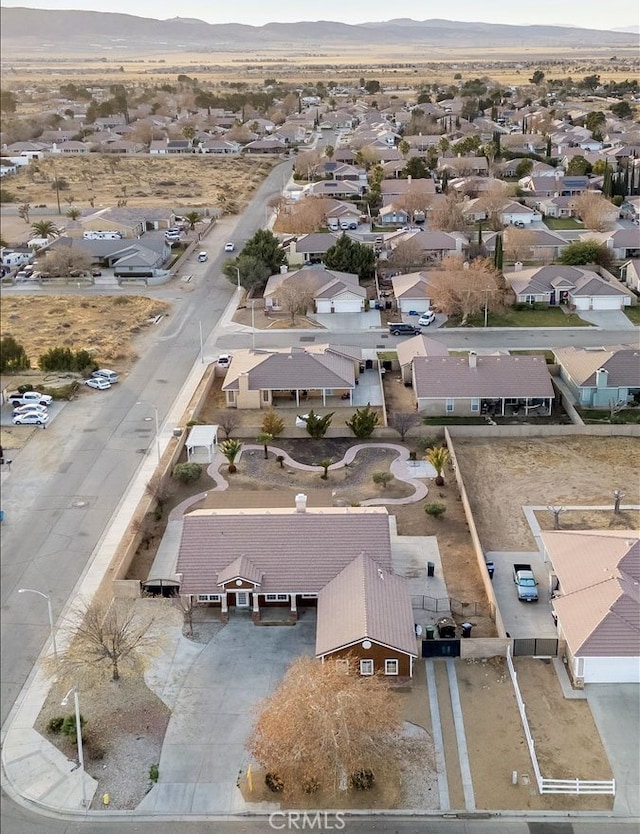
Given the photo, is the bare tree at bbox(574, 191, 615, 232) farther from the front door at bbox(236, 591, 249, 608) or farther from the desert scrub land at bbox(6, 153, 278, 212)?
the front door at bbox(236, 591, 249, 608)

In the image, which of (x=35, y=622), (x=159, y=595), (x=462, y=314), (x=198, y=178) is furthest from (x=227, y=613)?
(x=198, y=178)

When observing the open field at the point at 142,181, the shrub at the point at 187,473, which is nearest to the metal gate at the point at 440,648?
the shrub at the point at 187,473

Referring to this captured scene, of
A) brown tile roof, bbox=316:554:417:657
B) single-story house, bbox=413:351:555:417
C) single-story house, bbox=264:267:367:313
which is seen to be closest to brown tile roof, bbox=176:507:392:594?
brown tile roof, bbox=316:554:417:657

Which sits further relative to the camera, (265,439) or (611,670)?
(265,439)

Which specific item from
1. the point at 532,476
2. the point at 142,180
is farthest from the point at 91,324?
the point at 142,180

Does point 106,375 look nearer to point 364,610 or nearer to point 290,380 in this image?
point 290,380

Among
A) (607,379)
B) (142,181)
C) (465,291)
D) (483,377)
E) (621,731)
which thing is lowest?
(621,731)

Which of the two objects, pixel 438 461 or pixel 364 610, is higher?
pixel 364 610
